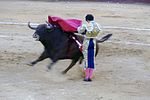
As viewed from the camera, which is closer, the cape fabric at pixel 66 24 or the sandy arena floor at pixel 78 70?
the sandy arena floor at pixel 78 70

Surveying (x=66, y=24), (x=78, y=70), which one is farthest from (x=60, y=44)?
(x=78, y=70)

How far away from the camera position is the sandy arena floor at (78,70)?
895cm

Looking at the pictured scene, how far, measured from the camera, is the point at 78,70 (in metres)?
10.7

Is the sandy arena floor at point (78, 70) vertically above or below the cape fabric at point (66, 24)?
below

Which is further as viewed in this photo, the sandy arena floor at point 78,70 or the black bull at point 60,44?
the black bull at point 60,44

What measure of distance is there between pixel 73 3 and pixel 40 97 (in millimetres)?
20914

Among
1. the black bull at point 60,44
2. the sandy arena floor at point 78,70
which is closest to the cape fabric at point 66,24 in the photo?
the black bull at point 60,44

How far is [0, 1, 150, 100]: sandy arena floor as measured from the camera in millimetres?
8953

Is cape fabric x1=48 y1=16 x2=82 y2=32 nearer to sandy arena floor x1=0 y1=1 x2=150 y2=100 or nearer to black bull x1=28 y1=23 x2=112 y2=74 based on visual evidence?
black bull x1=28 y1=23 x2=112 y2=74

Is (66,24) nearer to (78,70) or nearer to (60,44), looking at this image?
(60,44)

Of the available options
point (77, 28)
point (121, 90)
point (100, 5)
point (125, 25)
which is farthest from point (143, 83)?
point (100, 5)

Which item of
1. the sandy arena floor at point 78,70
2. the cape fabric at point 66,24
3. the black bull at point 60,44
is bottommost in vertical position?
the sandy arena floor at point 78,70

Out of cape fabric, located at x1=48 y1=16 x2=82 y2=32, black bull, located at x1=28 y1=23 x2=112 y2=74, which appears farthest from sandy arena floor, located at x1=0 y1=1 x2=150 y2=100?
cape fabric, located at x1=48 y1=16 x2=82 y2=32

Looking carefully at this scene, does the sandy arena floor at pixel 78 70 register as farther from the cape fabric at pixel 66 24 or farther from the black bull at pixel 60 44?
the cape fabric at pixel 66 24
